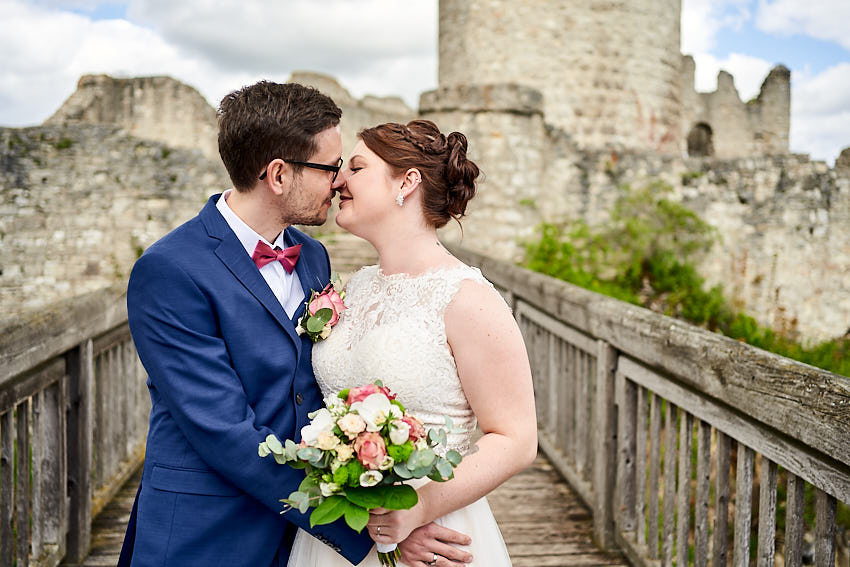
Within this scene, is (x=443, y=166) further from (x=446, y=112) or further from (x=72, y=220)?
(x=72, y=220)

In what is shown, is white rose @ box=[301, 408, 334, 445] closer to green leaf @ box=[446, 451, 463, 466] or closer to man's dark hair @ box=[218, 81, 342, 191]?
green leaf @ box=[446, 451, 463, 466]

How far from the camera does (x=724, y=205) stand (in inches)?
374

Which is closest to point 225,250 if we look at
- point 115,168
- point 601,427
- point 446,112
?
point 601,427

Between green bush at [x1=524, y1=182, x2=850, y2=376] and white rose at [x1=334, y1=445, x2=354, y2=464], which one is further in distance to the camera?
green bush at [x1=524, y1=182, x2=850, y2=376]

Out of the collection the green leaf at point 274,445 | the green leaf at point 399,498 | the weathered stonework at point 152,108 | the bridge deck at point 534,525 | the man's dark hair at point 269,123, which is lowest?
the bridge deck at point 534,525

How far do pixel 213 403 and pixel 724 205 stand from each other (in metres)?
9.29

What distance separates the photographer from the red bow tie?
72.2 inches

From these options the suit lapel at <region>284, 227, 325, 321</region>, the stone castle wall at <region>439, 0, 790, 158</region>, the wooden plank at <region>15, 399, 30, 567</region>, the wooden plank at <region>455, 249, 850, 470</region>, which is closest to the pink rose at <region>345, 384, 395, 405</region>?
the suit lapel at <region>284, 227, 325, 321</region>

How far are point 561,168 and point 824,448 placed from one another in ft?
25.9

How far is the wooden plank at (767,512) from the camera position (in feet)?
6.11

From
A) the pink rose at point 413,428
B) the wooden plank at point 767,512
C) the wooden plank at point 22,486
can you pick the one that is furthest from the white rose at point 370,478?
the wooden plank at point 22,486

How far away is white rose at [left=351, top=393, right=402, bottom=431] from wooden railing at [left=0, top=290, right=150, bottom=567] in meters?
1.47

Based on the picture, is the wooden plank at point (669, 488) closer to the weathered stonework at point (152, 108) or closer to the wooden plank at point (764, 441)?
the wooden plank at point (764, 441)

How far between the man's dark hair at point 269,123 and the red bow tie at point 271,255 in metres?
0.19
